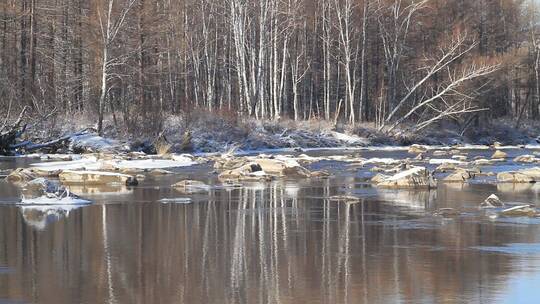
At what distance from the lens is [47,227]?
510 inches

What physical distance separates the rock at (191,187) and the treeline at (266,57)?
21.4m

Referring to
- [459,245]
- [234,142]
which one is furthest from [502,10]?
[459,245]

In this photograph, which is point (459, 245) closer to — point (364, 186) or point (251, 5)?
point (364, 186)

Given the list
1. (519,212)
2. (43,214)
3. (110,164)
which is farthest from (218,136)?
(519,212)

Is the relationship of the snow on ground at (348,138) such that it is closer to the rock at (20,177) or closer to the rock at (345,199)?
the rock at (20,177)

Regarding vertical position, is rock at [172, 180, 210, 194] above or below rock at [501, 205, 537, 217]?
above

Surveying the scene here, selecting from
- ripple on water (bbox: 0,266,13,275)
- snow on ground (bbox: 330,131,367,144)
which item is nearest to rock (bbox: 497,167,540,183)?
ripple on water (bbox: 0,266,13,275)

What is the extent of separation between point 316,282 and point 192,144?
33.9 meters

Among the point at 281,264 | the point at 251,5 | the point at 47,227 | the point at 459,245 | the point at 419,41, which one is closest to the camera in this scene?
the point at 281,264

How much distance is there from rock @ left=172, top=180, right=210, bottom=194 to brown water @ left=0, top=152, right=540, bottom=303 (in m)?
2.44

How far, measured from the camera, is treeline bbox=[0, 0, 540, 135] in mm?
47781

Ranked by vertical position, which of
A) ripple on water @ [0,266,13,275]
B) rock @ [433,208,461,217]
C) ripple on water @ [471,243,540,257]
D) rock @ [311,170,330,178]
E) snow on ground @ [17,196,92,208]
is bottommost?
ripple on water @ [471,243,540,257]

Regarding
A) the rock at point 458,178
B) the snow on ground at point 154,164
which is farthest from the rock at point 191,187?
the rock at point 458,178

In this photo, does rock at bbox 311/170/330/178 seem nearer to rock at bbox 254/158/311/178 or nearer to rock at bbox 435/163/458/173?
rock at bbox 254/158/311/178
